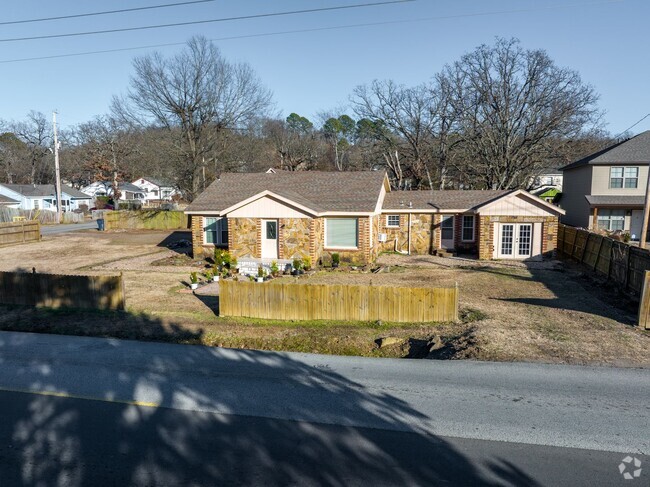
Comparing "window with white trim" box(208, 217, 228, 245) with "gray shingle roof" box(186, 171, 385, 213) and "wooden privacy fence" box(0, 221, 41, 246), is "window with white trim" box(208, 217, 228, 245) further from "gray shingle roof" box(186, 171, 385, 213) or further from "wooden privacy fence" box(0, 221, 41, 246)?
"wooden privacy fence" box(0, 221, 41, 246)

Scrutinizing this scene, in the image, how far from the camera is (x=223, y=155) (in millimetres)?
42094

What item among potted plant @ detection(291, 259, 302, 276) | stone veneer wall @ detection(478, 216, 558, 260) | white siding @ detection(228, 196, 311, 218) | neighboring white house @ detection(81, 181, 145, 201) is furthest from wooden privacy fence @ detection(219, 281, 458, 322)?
Result: neighboring white house @ detection(81, 181, 145, 201)

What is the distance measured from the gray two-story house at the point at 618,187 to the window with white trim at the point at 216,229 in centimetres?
2448

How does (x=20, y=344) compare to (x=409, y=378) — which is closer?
(x=409, y=378)

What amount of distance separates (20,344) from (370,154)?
151 ft

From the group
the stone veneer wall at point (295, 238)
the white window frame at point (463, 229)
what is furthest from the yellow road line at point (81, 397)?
the white window frame at point (463, 229)

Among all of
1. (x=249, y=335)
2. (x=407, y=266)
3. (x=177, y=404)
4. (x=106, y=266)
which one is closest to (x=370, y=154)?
(x=407, y=266)

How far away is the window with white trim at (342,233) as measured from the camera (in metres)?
23.7

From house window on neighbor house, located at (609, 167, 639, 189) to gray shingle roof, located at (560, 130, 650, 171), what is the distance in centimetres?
58

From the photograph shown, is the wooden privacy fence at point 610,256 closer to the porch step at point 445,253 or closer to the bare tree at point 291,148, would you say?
the porch step at point 445,253

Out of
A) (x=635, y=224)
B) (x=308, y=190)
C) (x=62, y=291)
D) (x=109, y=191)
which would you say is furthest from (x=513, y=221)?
(x=109, y=191)

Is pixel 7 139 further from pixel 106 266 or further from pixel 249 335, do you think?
pixel 249 335

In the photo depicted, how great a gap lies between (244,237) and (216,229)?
291 cm

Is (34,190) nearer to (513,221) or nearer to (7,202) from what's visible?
(7,202)
